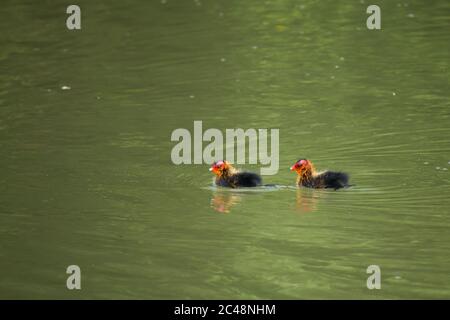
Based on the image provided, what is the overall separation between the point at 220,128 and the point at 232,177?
241 centimetres

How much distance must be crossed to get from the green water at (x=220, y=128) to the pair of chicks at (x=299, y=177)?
0.15m

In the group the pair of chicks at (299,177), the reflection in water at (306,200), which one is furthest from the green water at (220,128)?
the pair of chicks at (299,177)

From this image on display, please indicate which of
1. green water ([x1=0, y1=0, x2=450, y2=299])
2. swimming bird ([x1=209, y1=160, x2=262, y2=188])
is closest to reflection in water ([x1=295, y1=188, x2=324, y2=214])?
green water ([x1=0, y1=0, x2=450, y2=299])

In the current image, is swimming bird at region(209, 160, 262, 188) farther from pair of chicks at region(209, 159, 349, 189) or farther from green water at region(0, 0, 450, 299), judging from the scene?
green water at region(0, 0, 450, 299)

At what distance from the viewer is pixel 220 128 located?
12398mm

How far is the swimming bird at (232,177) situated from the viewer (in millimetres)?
9977

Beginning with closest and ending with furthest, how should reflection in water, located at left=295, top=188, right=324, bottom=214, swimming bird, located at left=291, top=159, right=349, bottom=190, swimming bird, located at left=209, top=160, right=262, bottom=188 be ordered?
reflection in water, located at left=295, top=188, right=324, bottom=214, swimming bird, located at left=291, top=159, right=349, bottom=190, swimming bird, located at left=209, top=160, right=262, bottom=188

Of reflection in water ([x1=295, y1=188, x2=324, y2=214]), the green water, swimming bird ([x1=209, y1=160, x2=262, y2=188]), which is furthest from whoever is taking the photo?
swimming bird ([x1=209, y1=160, x2=262, y2=188])

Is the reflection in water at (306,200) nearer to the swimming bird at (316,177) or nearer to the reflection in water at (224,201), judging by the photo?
the swimming bird at (316,177)

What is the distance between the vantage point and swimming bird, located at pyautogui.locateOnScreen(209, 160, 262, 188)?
9.98 meters

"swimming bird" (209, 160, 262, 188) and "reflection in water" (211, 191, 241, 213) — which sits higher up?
"swimming bird" (209, 160, 262, 188)

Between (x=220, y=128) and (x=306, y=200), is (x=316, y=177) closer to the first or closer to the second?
(x=306, y=200)

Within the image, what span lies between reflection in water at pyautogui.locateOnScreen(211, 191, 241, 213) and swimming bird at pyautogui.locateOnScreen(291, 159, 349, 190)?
736mm
